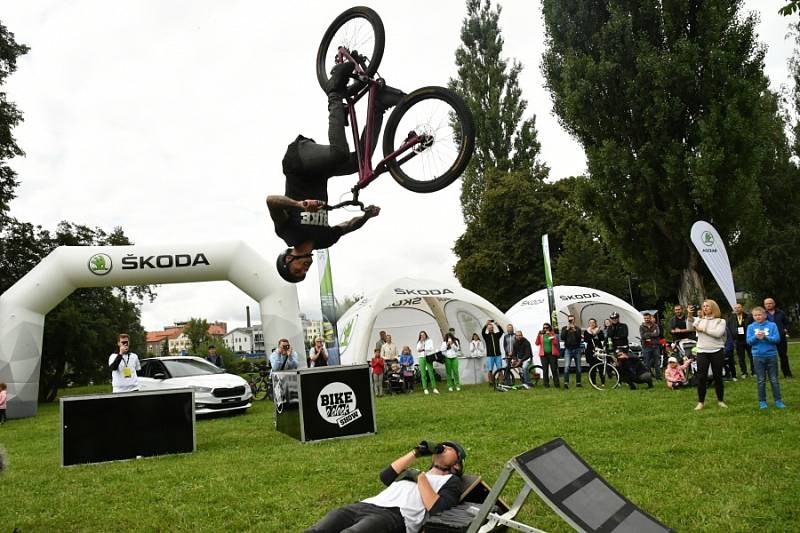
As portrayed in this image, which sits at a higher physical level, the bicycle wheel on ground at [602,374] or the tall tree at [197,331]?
the tall tree at [197,331]

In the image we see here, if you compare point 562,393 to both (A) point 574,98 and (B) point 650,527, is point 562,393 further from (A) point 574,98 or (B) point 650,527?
(A) point 574,98

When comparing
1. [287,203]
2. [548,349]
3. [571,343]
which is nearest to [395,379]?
[548,349]

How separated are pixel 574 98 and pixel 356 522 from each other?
1992cm

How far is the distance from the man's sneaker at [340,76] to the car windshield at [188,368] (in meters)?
11.4

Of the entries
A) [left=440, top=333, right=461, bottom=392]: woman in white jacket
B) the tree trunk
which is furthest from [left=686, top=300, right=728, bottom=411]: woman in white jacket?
the tree trunk

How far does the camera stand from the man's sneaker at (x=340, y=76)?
4758 millimetres

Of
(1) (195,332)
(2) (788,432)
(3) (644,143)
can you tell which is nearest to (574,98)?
(3) (644,143)

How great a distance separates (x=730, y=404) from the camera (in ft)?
31.5

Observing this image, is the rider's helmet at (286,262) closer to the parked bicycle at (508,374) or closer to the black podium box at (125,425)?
the black podium box at (125,425)

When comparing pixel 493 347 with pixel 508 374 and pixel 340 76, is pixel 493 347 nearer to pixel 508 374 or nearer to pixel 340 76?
pixel 508 374

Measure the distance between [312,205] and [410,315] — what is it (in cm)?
1731

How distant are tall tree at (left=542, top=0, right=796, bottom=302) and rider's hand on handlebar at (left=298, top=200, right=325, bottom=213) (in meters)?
18.3

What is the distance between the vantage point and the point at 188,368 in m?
14.9

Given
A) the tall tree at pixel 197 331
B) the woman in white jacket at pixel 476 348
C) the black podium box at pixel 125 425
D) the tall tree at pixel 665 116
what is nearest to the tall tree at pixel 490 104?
the tall tree at pixel 665 116
